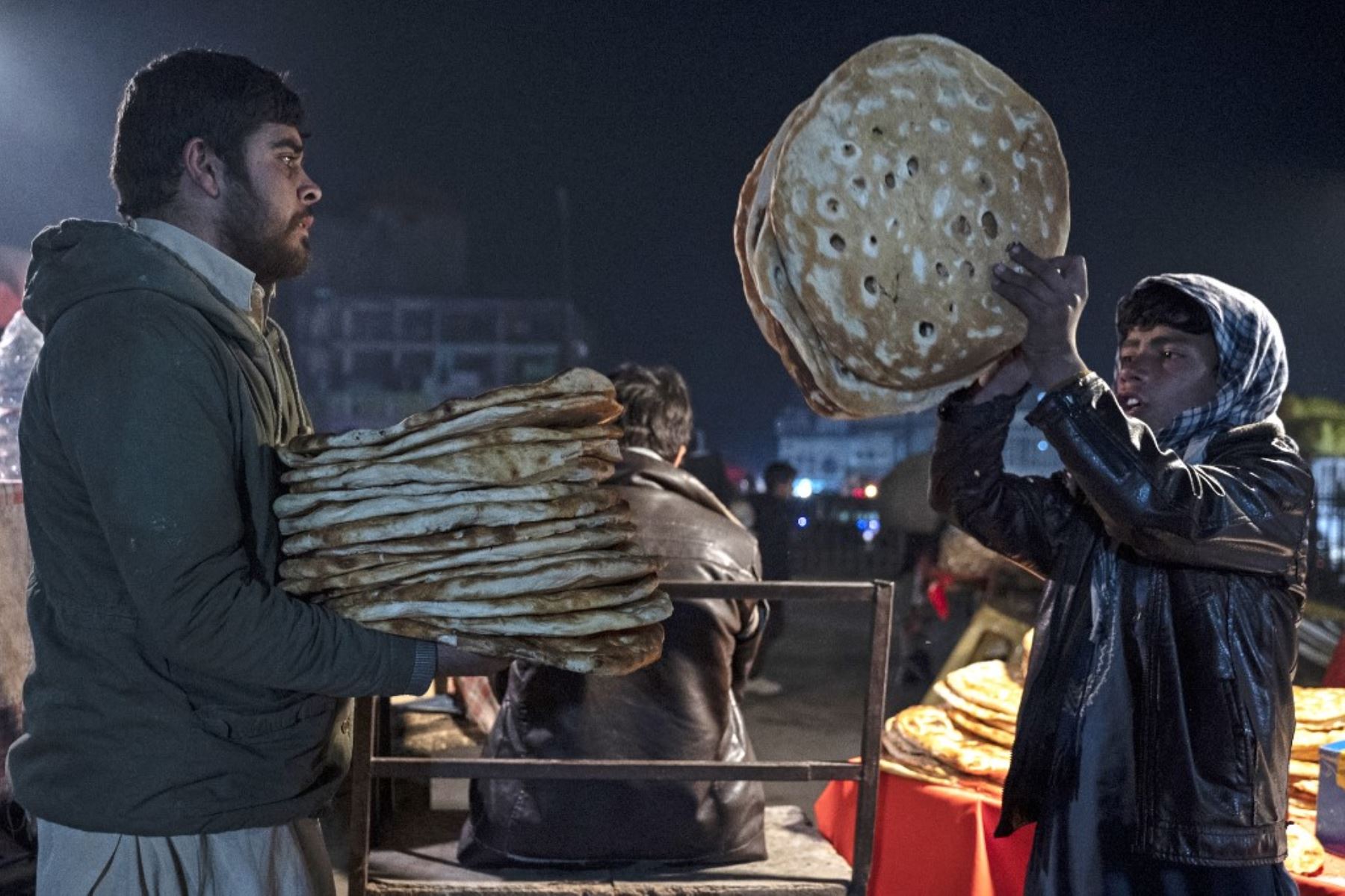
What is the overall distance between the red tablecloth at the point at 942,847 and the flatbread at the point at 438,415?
156cm

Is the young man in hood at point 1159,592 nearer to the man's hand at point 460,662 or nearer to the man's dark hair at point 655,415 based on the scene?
the man's hand at point 460,662

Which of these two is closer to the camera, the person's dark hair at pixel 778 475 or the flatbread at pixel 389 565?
the flatbread at pixel 389 565

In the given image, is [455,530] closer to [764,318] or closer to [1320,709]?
[764,318]

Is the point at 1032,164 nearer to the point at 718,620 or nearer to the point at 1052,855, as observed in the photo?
the point at 1052,855

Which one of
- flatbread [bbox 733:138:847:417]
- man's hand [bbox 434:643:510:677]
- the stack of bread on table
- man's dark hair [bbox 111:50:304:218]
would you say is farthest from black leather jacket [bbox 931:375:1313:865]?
man's dark hair [bbox 111:50:304:218]

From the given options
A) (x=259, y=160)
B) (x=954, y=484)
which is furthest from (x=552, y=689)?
(x=259, y=160)

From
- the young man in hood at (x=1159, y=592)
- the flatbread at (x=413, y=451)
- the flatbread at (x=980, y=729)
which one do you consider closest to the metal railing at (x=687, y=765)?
the flatbread at (x=980, y=729)

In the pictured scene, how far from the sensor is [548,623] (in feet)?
4.57

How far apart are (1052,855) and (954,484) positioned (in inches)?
26.4

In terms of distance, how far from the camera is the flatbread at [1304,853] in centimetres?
214

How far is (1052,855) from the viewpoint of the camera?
1.89 metres

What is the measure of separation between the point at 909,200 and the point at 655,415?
169cm

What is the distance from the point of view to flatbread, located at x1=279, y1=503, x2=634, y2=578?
1376 millimetres

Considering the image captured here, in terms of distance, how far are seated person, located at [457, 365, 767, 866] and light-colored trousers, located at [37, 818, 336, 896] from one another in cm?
133
